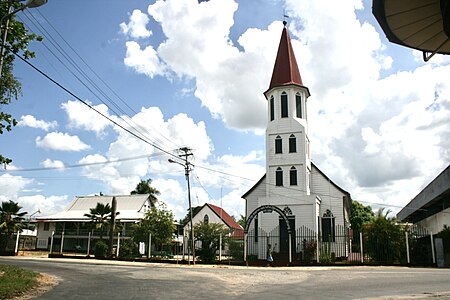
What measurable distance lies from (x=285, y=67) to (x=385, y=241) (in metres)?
17.7

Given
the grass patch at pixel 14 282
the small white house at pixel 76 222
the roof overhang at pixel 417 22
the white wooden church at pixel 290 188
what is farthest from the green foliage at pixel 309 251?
the small white house at pixel 76 222

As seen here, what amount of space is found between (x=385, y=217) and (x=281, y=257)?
8173mm

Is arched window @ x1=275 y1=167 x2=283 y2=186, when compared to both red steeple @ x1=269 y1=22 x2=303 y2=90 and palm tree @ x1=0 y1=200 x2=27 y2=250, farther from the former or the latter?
palm tree @ x1=0 y1=200 x2=27 y2=250

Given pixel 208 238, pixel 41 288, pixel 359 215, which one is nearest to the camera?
pixel 41 288

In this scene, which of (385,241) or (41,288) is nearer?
(41,288)

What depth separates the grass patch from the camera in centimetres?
1078

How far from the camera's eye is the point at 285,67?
35656 millimetres

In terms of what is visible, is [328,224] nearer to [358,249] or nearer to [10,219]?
[358,249]

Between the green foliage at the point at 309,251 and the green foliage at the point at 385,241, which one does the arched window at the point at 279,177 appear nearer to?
the green foliage at the point at 309,251

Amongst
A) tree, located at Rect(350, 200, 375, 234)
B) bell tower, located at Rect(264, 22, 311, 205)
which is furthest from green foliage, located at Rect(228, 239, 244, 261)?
tree, located at Rect(350, 200, 375, 234)

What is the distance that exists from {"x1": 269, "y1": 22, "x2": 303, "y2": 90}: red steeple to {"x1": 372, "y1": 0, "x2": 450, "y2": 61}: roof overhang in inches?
1191

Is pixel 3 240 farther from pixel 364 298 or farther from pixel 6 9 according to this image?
pixel 364 298

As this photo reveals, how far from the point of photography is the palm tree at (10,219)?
34562 millimetres

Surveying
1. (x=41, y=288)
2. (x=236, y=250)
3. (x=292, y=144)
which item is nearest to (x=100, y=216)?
(x=236, y=250)
